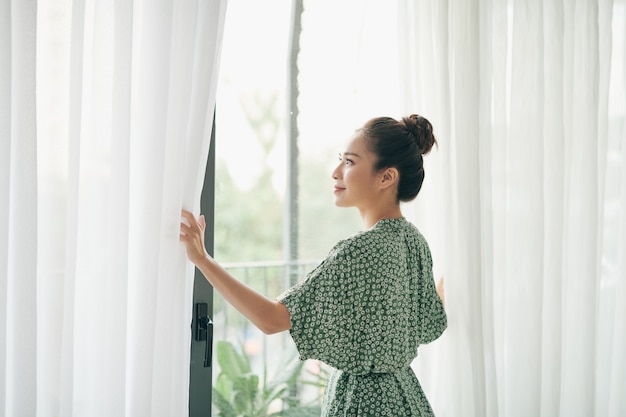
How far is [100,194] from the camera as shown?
146 cm

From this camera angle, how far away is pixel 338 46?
230cm

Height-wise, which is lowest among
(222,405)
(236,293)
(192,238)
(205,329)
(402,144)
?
(222,405)

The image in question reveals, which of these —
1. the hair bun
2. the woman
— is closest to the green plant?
the woman

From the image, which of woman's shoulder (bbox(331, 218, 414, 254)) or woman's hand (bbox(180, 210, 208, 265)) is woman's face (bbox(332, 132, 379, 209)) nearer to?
woman's shoulder (bbox(331, 218, 414, 254))

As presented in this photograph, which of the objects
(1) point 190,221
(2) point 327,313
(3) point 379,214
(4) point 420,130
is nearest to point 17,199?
(1) point 190,221

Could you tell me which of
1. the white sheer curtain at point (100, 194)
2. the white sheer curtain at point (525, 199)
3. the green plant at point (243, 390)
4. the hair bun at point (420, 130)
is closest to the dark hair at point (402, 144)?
the hair bun at point (420, 130)

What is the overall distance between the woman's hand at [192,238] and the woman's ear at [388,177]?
0.52 m

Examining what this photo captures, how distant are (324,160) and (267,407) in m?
0.91

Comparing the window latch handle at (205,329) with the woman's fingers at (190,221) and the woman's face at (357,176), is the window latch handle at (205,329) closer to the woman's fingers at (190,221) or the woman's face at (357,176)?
the woman's fingers at (190,221)

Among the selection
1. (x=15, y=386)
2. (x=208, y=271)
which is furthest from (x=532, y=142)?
(x=15, y=386)

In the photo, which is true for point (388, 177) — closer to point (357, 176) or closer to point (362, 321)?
point (357, 176)

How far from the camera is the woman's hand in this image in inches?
60.9

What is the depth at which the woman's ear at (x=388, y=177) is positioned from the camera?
1.70 m

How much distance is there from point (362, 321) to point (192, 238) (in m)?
0.48
